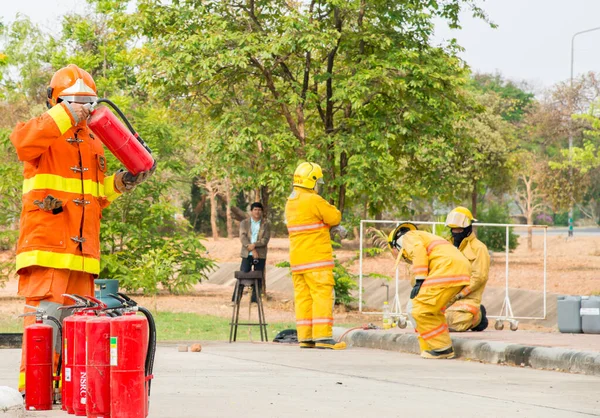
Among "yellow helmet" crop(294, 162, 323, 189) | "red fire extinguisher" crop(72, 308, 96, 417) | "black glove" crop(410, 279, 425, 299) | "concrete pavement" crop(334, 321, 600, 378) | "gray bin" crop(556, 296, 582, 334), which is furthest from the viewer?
"gray bin" crop(556, 296, 582, 334)

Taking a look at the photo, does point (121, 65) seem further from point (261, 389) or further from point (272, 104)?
point (261, 389)

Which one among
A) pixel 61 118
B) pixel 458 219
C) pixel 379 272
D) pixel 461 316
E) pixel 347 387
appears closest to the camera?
pixel 61 118

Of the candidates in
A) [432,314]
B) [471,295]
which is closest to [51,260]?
[432,314]

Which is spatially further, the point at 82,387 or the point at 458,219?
the point at 458,219

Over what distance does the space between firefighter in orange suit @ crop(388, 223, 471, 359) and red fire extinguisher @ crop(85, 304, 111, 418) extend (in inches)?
249

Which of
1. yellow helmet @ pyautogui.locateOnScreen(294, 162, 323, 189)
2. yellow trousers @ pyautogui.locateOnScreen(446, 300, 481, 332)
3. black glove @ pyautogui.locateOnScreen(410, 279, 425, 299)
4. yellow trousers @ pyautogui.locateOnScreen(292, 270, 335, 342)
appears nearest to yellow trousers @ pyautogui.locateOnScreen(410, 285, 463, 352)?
black glove @ pyautogui.locateOnScreen(410, 279, 425, 299)

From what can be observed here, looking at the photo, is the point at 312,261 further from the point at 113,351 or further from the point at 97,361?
the point at 113,351

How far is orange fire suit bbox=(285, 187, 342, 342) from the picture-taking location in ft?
42.9

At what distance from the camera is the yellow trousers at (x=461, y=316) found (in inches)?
556

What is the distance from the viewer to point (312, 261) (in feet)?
43.1

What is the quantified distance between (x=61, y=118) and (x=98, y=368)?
187cm

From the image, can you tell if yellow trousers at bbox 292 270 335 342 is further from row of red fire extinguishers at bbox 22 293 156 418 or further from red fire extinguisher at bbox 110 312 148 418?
red fire extinguisher at bbox 110 312 148 418

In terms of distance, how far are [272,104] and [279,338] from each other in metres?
8.31

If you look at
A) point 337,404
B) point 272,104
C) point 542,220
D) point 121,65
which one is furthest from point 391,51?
point 542,220
